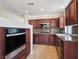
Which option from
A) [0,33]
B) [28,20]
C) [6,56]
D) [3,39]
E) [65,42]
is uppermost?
[28,20]

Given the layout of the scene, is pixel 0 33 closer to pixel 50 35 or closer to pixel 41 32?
pixel 50 35

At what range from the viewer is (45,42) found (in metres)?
7.00

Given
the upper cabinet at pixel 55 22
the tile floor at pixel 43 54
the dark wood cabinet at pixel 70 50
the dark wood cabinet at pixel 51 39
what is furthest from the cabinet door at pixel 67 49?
the upper cabinet at pixel 55 22

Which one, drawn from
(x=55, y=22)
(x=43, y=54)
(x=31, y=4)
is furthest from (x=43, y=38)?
(x=31, y=4)

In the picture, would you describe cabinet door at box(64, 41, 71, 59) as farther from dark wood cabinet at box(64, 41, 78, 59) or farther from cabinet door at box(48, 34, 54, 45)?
cabinet door at box(48, 34, 54, 45)

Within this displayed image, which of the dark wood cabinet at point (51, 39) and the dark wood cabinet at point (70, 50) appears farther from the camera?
the dark wood cabinet at point (51, 39)

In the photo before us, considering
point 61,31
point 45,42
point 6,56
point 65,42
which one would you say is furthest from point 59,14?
point 6,56

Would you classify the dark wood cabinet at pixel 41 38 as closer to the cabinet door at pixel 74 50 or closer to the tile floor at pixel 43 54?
the tile floor at pixel 43 54

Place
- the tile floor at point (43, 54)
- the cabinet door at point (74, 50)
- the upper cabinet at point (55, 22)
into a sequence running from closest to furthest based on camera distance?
the cabinet door at point (74, 50)
the tile floor at point (43, 54)
the upper cabinet at point (55, 22)

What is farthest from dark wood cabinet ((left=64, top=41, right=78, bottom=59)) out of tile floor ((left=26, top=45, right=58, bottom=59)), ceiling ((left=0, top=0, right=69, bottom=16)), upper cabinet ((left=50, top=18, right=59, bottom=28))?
upper cabinet ((left=50, top=18, right=59, bottom=28))

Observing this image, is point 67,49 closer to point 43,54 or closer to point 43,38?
point 43,54

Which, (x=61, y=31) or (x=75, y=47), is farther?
(x=61, y=31)

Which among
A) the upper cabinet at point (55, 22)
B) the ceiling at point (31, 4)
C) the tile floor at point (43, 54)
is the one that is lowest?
the tile floor at point (43, 54)

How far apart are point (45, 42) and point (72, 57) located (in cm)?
457
